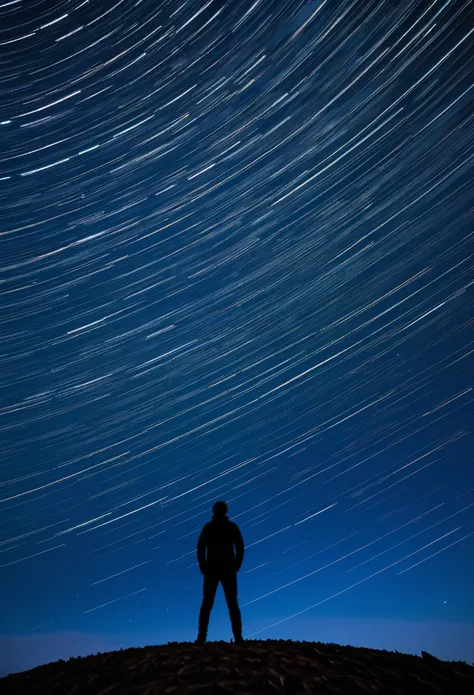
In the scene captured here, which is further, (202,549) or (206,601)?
(202,549)

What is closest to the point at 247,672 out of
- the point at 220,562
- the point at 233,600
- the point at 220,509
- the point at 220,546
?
the point at 233,600

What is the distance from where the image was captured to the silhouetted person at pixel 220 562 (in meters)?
6.67

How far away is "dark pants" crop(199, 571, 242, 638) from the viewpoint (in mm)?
6660

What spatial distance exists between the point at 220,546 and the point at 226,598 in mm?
638

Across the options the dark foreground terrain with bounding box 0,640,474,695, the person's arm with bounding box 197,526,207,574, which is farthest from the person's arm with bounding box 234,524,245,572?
the dark foreground terrain with bounding box 0,640,474,695

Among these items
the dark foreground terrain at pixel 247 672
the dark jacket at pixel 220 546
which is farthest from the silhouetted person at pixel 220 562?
the dark foreground terrain at pixel 247 672

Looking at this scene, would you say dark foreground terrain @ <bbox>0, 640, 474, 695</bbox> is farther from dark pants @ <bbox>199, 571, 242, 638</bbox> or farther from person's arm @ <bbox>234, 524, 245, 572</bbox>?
person's arm @ <bbox>234, 524, 245, 572</bbox>

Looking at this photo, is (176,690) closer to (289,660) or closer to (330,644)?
(289,660)

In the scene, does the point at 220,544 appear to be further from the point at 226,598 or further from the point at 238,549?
the point at 226,598

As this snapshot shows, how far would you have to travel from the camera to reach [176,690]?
506 centimetres

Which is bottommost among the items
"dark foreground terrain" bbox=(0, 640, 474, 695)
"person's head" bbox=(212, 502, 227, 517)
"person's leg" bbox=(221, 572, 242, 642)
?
"dark foreground terrain" bbox=(0, 640, 474, 695)

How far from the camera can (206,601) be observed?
6.66 m

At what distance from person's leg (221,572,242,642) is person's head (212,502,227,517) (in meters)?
0.71

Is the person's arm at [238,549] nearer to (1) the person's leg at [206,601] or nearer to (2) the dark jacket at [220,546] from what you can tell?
(2) the dark jacket at [220,546]
